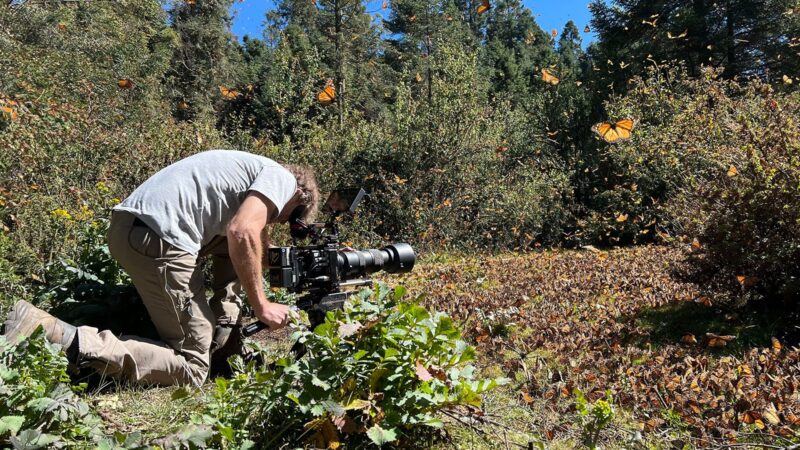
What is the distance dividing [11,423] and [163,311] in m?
1.28

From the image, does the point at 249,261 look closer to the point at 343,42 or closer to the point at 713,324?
the point at 713,324

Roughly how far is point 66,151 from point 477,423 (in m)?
5.43

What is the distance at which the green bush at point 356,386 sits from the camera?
6.23 feet

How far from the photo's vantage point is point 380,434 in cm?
184

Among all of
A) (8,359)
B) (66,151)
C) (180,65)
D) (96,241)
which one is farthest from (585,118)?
(180,65)

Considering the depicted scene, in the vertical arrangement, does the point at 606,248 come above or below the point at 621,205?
below

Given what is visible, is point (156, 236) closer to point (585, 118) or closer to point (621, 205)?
point (621, 205)

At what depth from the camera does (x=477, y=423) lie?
236 centimetres

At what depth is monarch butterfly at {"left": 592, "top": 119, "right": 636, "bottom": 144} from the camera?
11180mm

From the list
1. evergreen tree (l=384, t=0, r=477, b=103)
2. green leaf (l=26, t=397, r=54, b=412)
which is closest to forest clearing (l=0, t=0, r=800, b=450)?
green leaf (l=26, t=397, r=54, b=412)

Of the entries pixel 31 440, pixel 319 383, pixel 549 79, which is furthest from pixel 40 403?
pixel 549 79

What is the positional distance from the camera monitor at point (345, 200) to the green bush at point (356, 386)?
2.86ft

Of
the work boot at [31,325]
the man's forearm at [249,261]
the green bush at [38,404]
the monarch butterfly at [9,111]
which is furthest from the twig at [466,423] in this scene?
the monarch butterfly at [9,111]

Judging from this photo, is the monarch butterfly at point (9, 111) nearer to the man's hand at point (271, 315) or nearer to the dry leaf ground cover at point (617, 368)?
the dry leaf ground cover at point (617, 368)
